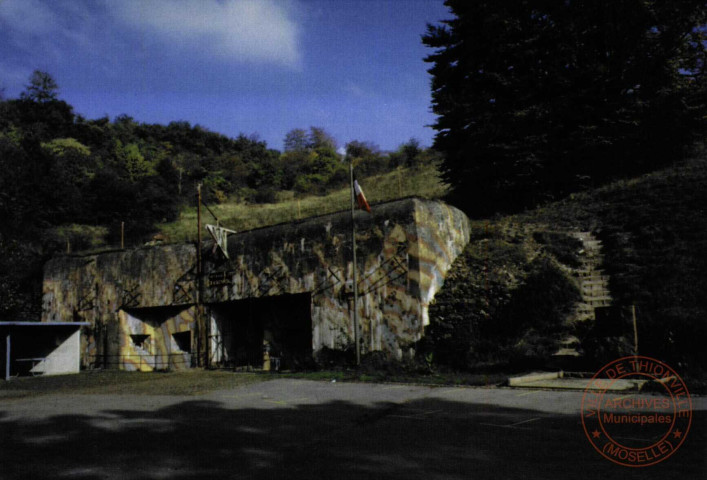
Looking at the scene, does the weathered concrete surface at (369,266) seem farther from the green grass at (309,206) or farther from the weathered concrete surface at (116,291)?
the green grass at (309,206)

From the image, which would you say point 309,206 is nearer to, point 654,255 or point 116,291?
point 116,291

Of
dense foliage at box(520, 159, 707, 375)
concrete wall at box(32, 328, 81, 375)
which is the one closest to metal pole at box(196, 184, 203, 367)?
concrete wall at box(32, 328, 81, 375)

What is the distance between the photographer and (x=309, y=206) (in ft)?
117

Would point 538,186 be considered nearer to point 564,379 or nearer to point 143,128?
point 564,379

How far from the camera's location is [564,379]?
32.8 feet

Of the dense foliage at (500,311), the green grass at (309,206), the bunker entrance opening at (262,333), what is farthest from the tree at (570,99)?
the bunker entrance opening at (262,333)

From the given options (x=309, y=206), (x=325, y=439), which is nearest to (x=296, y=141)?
(x=309, y=206)

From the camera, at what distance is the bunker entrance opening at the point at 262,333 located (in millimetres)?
18250

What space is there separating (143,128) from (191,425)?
70.0m

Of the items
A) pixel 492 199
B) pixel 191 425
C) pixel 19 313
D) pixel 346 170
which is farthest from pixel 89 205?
pixel 191 425

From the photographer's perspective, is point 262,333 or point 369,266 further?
point 262,333

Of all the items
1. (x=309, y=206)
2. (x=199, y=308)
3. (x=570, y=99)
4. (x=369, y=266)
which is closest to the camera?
(x=369, y=266)

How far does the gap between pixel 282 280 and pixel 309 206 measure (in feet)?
61.7

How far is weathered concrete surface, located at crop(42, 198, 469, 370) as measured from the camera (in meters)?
14.9
